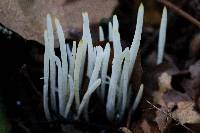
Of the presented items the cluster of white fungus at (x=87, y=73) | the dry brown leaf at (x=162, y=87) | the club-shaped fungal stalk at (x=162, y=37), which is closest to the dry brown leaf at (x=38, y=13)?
the cluster of white fungus at (x=87, y=73)

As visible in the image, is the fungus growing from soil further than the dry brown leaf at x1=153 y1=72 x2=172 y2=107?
No

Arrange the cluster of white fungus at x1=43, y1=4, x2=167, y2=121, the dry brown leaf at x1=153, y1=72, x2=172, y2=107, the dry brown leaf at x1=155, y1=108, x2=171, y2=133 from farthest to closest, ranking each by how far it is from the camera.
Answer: the dry brown leaf at x1=153, y1=72, x2=172, y2=107 < the dry brown leaf at x1=155, y1=108, x2=171, y2=133 < the cluster of white fungus at x1=43, y1=4, x2=167, y2=121

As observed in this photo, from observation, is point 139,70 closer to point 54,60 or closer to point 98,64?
point 98,64

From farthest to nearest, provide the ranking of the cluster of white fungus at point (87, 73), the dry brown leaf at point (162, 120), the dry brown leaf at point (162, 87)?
the dry brown leaf at point (162, 87) < the dry brown leaf at point (162, 120) < the cluster of white fungus at point (87, 73)

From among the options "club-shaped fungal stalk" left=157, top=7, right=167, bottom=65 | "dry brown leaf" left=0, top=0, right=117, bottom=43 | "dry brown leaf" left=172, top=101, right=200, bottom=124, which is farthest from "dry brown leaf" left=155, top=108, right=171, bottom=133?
"dry brown leaf" left=0, top=0, right=117, bottom=43

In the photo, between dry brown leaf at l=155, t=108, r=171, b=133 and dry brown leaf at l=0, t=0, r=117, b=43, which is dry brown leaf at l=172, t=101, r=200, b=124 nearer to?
dry brown leaf at l=155, t=108, r=171, b=133

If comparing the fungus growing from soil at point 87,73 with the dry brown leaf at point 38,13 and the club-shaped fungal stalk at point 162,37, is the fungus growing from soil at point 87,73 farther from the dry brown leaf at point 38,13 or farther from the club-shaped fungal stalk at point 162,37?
the club-shaped fungal stalk at point 162,37

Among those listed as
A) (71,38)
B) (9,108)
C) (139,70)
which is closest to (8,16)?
(71,38)

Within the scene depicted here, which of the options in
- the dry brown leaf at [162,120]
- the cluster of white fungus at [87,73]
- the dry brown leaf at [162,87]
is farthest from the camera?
the dry brown leaf at [162,87]

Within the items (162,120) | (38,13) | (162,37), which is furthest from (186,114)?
(38,13)
